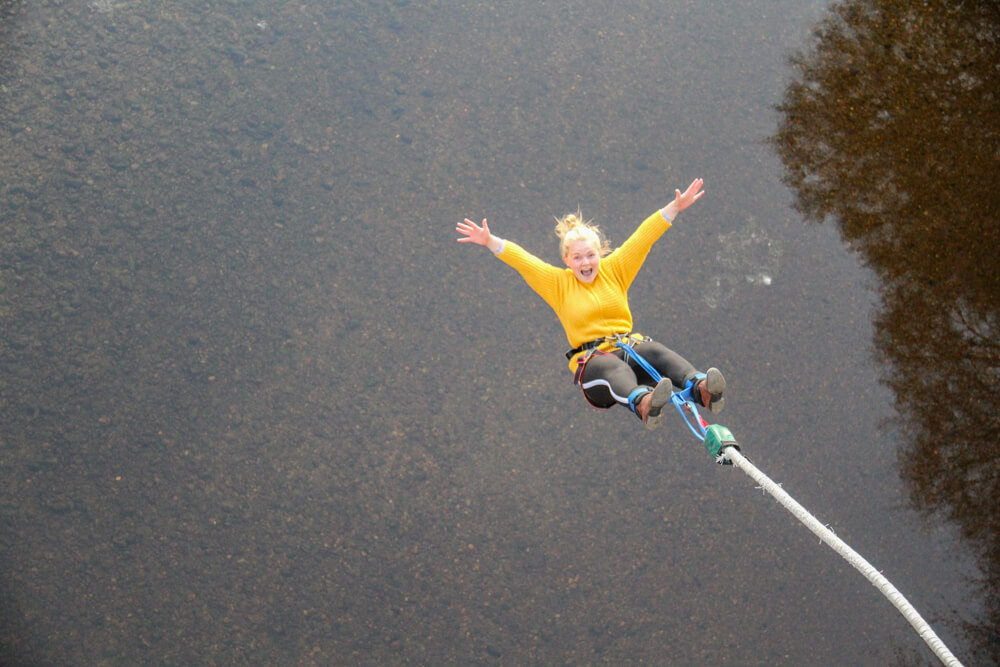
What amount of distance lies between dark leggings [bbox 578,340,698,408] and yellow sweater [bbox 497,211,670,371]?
0.12 meters

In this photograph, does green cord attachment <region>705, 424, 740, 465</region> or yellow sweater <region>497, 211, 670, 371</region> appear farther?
yellow sweater <region>497, 211, 670, 371</region>

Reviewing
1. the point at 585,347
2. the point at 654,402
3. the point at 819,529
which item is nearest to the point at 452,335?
the point at 585,347

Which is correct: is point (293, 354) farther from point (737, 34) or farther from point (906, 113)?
point (906, 113)

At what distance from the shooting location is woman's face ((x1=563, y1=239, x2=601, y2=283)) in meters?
3.50

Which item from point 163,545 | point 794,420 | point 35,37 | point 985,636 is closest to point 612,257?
point 794,420

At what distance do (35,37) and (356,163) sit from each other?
191cm

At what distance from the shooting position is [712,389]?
3076mm

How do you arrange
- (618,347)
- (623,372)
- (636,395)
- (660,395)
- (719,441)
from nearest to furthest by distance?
Result: (719,441) → (660,395) → (636,395) → (623,372) → (618,347)

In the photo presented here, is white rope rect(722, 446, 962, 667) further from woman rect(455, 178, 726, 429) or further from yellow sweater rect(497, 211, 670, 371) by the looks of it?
yellow sweater rect(497, 211, 670, 371)

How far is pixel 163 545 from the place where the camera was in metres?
4.14

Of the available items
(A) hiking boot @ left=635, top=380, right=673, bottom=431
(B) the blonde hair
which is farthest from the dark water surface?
(A) hiking boot @ left=635, top=380, right=673, bottom=431

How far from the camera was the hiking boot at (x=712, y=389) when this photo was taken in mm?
3066

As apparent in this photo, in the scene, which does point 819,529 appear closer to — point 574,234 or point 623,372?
point 623,372

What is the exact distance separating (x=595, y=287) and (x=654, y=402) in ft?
2.36
